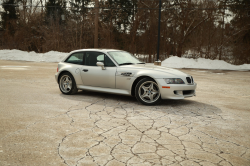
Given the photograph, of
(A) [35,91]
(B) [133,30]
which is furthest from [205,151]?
(B) [133,30]

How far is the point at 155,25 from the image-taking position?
26375mm

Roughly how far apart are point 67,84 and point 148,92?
114 inches

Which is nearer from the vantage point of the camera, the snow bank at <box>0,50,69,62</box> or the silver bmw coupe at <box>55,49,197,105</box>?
→ the silver bmw coupe at <box>55,49,197,105</box>

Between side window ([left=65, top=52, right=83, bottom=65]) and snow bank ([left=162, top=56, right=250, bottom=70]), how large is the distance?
15.6 metres

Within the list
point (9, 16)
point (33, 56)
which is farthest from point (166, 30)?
point (9, 16)

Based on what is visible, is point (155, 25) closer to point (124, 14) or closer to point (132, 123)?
point (124, 14)

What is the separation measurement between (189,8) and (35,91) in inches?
790

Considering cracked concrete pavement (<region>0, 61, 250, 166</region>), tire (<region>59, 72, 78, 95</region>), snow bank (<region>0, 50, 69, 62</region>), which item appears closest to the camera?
Result: cracked concrete pavement (<region>0, 61, 250, 166</region>)

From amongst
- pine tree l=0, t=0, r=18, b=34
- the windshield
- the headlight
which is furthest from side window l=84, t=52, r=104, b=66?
pine tree l=0, t=0, r=18, b=34

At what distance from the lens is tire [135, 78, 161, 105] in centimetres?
668

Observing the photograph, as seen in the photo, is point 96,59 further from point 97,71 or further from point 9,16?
point 9,16

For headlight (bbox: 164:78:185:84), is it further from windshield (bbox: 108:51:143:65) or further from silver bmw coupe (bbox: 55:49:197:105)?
windshield (bbox: 108:51:143:65)

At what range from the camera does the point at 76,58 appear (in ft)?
26.8

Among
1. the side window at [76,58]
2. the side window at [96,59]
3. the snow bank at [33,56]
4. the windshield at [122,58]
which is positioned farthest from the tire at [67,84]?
the snow bank at [33,56]
